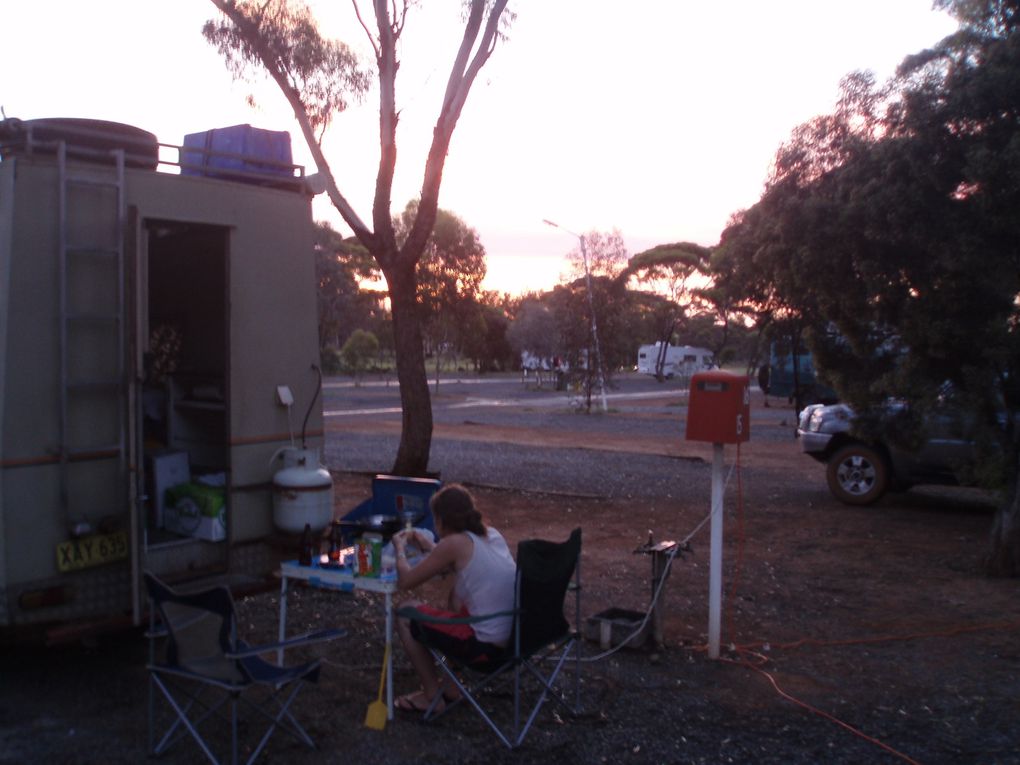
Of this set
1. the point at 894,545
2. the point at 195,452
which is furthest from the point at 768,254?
the point at 195,452

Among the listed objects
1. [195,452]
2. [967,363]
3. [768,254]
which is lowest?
[195,452]

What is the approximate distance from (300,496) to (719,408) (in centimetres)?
243

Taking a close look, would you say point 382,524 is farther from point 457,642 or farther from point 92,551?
point 92,551

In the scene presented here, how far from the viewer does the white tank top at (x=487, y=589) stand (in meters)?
4.55

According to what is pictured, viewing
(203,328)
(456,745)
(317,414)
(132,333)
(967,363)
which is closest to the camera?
(456,745)

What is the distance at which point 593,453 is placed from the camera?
17.0 metres

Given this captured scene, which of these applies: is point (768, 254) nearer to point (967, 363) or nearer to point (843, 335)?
point (843, 335)

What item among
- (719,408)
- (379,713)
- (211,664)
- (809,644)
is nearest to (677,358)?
(809,644)

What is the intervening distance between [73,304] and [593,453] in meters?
12.9

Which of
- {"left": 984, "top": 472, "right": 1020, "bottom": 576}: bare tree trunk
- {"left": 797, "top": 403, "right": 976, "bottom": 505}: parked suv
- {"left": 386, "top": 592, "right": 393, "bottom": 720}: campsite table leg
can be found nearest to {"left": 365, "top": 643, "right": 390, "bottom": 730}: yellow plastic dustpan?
{"left": 386, "top": 592, "right": 393, "bottom": 720}: campsite table leg

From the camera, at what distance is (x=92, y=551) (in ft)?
15.6

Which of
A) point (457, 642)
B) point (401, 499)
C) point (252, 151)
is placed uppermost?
point (252, 151)

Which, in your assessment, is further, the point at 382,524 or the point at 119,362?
the point at 382,524

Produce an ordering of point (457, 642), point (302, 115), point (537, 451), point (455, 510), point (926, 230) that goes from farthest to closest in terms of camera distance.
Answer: point (537, 451), point (302, 115), point (926, 230), point (455, 510), point (457, 642)
